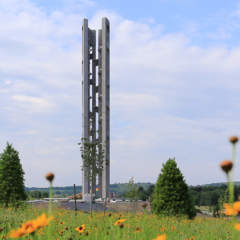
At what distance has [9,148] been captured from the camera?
1697 centimetres

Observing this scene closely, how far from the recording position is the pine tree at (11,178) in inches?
646

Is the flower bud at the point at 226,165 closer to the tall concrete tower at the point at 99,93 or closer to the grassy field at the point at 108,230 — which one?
the grassy field at the point at 108,230

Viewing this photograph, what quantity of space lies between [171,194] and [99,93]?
61.5 ft

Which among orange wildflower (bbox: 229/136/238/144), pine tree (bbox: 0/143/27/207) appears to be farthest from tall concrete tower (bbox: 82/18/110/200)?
orange wildflower (bbox: 229/136/238/144)

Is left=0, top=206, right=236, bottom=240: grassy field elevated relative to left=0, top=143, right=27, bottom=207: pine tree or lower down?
lower down

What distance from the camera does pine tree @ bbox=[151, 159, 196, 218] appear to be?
542 inches

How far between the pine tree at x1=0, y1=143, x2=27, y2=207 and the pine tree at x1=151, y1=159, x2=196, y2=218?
5.91 metres

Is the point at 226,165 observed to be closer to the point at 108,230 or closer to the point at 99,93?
the point at 108,230

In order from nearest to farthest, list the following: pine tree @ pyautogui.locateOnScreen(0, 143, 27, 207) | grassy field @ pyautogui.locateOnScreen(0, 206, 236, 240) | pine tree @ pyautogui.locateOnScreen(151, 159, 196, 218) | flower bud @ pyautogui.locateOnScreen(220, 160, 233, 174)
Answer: flower bud @ pyautogui.locateOnScreen(220, 160, 233, 174) < grassy field @ pyautogui.locateOnScreen(0, 206, 236, 240) < pine tree @ pyautogui.locateOnScreen(151, 159, 196, 218) < pine tree @ pyautogui.locateOnScreen(0, 143, 27, 207)

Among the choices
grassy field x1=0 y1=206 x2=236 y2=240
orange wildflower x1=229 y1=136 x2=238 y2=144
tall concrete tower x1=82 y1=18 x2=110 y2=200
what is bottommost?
grassy field x1=0 y1=206 x2=236 y2=240

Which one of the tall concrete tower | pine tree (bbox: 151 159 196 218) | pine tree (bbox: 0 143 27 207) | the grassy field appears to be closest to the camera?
the grassy field

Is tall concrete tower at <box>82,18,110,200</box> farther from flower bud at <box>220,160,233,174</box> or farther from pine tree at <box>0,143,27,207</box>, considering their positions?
flower bud at <box>220,160,233,174</box>

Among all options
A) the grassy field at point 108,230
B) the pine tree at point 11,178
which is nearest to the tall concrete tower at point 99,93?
the pine tree at point 11,178

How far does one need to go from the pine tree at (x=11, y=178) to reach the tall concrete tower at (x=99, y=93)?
13.0 m
